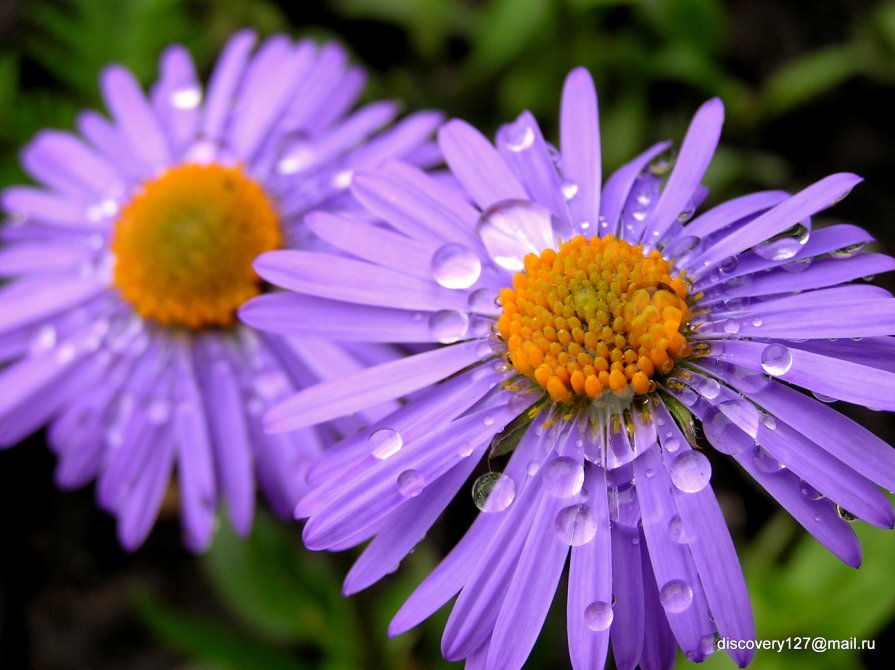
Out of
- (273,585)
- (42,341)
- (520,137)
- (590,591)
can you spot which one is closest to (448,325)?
(520,137)

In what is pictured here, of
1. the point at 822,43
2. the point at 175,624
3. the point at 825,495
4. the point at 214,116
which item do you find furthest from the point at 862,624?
the point at 822,43

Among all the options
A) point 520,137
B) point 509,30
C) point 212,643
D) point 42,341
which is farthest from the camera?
point 509,30

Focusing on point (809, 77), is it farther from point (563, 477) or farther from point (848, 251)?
point (563, 477)

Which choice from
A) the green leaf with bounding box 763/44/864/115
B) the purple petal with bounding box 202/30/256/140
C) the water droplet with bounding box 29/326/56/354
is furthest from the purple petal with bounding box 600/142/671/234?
the green leaf with bounding box 763/44/864/115

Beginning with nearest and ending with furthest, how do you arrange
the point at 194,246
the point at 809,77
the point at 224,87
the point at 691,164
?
the point at 691,164
the point at 194,246
the point at 224,87
the point at 809,77

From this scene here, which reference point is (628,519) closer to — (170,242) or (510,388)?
(510,388)

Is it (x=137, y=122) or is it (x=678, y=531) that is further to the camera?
(x=137, y=122)

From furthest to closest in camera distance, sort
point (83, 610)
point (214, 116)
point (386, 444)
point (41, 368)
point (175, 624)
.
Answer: point (83, 610) → point (175, 624) → point (214, 116) → point (41, 368) → point (386, 444)
